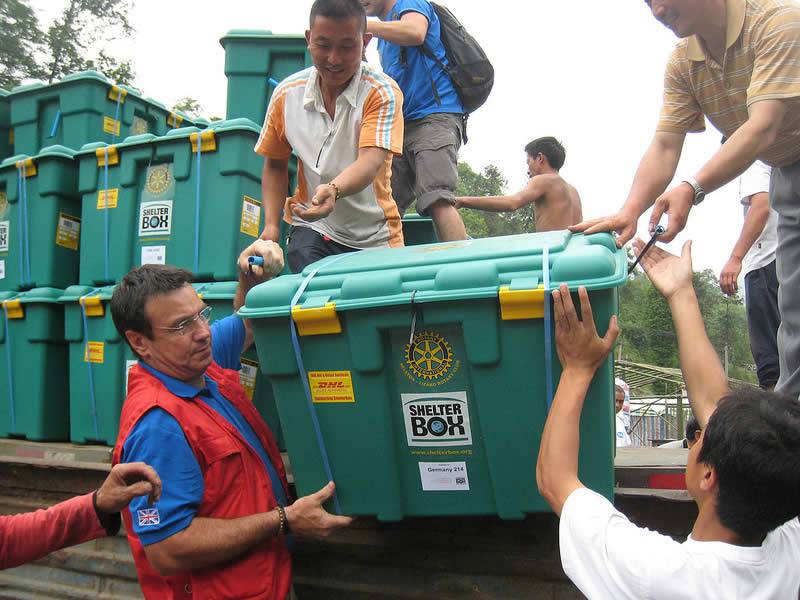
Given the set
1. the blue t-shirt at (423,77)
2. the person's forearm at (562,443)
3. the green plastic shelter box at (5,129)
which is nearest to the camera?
the person's forearm at (562,443)

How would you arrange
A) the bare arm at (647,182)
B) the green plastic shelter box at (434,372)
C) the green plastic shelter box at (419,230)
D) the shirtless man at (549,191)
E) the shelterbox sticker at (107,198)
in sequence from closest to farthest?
the green plastic shelter box at (434,372) → the bare arm at (647,182) → the shelterbox sticker at (107,198) → the green plastic shelter box at (419,230) → the shirtless man at (549,191)

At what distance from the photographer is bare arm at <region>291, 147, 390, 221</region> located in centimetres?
239

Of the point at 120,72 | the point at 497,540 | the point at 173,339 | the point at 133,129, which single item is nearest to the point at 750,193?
the point at 497,540

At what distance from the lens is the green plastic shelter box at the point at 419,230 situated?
398 cm

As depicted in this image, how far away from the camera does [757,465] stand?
55.8 inches

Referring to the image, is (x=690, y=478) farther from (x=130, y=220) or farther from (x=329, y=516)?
(x=130, y=220)

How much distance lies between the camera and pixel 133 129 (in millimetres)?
4773

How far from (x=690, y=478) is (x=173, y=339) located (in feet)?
4.81

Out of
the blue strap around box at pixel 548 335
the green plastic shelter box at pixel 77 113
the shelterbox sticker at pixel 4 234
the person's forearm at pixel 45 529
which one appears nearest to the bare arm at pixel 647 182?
the blue strap around box at pixel 548 335

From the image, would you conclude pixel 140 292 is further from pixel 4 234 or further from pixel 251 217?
pixel 4 234

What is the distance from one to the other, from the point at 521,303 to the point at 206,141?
2.04m

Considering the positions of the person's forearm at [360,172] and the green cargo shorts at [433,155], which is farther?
the green cargo shorts at [433,155]

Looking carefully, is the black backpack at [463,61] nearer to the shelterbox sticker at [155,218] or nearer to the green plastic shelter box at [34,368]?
the shelterbox sticker at [155,218]

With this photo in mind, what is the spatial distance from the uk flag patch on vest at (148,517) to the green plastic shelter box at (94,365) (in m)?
1.56
